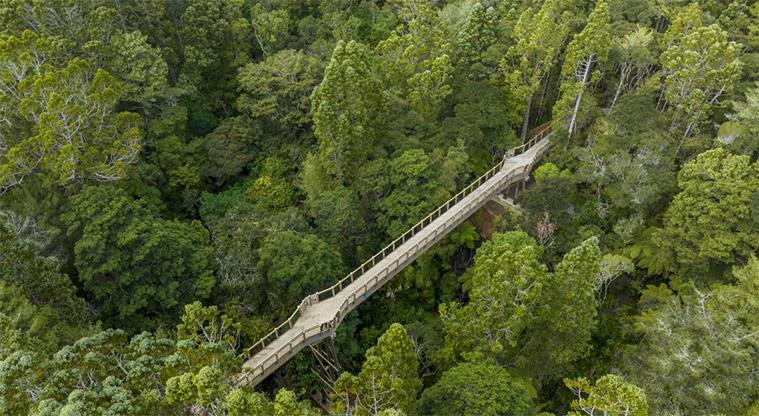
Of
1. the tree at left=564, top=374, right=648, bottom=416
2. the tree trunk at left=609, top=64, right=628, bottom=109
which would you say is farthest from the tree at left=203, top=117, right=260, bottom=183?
the tree at left=564, top=374, right=648, bottom=416

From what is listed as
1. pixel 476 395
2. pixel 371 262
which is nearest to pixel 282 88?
pixel 371 262

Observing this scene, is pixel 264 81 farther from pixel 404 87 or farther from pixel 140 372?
pixel 140 372

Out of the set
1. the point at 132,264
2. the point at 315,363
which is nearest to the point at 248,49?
the point at 132,264

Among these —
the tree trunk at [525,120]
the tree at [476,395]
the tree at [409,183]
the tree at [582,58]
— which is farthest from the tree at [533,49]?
the tree at [476,395]

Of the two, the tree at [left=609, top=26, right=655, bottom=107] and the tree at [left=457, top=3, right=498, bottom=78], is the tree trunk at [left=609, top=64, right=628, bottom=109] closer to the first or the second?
the tree at [left=609, top=26, right=655, bottom=107]

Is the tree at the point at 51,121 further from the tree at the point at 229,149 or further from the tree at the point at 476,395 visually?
the tree at the point at 476,395
